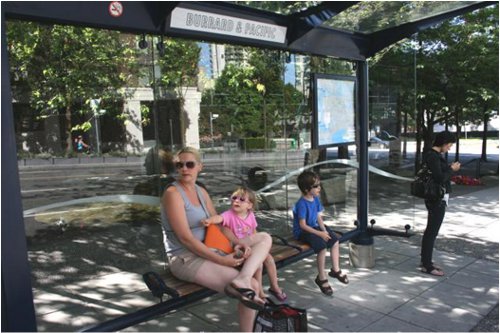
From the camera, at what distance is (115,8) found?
2785mm

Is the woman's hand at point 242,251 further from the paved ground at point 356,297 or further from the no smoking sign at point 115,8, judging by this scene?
the no smoking sign at point 115,8

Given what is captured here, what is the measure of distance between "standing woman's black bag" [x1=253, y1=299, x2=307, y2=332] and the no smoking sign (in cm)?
213

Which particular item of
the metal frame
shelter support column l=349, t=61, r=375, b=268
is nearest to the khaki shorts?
the metal frame

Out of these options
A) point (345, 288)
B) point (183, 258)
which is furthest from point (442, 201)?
point (183, 258)

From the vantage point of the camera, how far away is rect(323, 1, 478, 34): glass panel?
379 centimetres

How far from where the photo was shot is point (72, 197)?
5703 millimetres

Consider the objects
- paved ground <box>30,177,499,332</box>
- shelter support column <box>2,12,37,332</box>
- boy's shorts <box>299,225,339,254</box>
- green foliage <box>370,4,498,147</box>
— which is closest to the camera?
shelter support column <box>2,12,37,332</box>

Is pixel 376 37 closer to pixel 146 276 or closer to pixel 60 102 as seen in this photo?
pixel 146 276

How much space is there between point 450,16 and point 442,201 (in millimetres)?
1860

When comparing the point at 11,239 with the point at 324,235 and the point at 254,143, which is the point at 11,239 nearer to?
the point at 324,235

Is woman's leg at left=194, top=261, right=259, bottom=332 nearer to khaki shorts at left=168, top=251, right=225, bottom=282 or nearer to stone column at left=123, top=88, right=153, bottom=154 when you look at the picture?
khaki shorts at left=168, top=251, right=225, bottom=282

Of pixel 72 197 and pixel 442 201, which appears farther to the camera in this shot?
pixel 72 197

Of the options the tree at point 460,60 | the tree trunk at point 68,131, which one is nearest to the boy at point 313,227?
the tree trunk at point 68,131

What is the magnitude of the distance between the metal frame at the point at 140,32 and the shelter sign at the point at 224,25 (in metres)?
0.04
